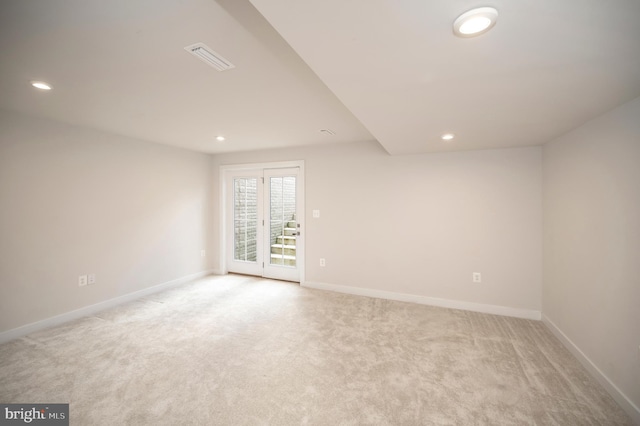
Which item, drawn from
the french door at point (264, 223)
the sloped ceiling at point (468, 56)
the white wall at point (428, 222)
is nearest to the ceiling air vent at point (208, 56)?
the sloped ceiling at point (468, 56)

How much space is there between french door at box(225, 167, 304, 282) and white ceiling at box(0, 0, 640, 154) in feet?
6.49

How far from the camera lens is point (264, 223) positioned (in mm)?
4730

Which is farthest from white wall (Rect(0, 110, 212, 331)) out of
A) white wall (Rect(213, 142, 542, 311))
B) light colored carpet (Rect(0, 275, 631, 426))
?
white wall (Rect(213, 142, 542, 311))

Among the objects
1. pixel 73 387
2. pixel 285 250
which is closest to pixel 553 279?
pixel 285 250

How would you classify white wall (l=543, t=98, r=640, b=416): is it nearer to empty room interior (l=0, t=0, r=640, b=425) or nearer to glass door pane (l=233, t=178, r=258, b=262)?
empty room interior (l=0, t=0, r=640, b=425)

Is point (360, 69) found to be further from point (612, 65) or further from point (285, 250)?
point (285, 250)

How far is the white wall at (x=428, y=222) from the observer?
10.5 ft

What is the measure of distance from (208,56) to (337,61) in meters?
0.88

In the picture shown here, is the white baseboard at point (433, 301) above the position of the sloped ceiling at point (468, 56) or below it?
below

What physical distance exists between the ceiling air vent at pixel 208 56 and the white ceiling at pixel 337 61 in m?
0.05

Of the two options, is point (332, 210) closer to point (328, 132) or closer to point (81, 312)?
point (328, 132)

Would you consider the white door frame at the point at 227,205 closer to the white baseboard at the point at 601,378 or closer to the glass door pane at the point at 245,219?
the glass door pane at the point at 245,219

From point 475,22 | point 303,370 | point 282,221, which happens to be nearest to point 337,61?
point 475,22

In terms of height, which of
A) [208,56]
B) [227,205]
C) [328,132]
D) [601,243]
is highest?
[328,132]
